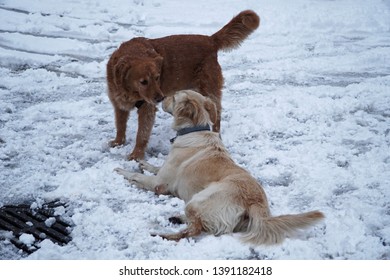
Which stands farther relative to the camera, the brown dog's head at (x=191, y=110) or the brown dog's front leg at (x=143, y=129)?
the brown dog's front leg at (x=143, y=129)

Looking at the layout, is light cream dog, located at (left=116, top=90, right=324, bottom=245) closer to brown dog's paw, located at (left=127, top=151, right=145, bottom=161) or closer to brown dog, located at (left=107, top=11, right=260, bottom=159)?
brown dog's paw, located at (left=127, top=151, right=145, bottom=161)

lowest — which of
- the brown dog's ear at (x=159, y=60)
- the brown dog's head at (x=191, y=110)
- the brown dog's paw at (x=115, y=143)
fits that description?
the brown dog's paw at (x=115, y=143)

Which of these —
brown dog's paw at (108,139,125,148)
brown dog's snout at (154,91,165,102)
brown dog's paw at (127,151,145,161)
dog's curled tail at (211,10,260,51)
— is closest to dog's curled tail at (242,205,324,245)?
brown dog's paw at (127,151,145,161)

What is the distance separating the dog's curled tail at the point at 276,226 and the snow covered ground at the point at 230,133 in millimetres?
91

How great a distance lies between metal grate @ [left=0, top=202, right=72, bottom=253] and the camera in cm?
351

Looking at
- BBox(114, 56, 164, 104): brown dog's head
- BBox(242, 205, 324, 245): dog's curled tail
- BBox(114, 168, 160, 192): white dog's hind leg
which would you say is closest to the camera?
BBox(242, 205, 324, 245): dog's curled tail

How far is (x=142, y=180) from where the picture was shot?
173 inches

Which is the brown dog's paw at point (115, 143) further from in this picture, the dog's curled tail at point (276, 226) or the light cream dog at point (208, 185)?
the dog's curled tail at point (276, 226)

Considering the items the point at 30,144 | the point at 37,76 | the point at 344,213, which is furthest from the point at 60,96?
the point at 344,213

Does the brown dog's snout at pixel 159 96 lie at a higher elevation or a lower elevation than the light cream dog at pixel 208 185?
higher

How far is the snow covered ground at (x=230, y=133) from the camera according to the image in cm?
349

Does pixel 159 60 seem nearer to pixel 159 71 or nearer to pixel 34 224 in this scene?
pixel 159 71

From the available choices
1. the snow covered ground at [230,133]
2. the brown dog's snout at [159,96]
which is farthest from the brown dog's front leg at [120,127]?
the brown dog's snout at [159,96]

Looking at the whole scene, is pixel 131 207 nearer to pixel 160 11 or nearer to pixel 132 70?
pixel 132 70
